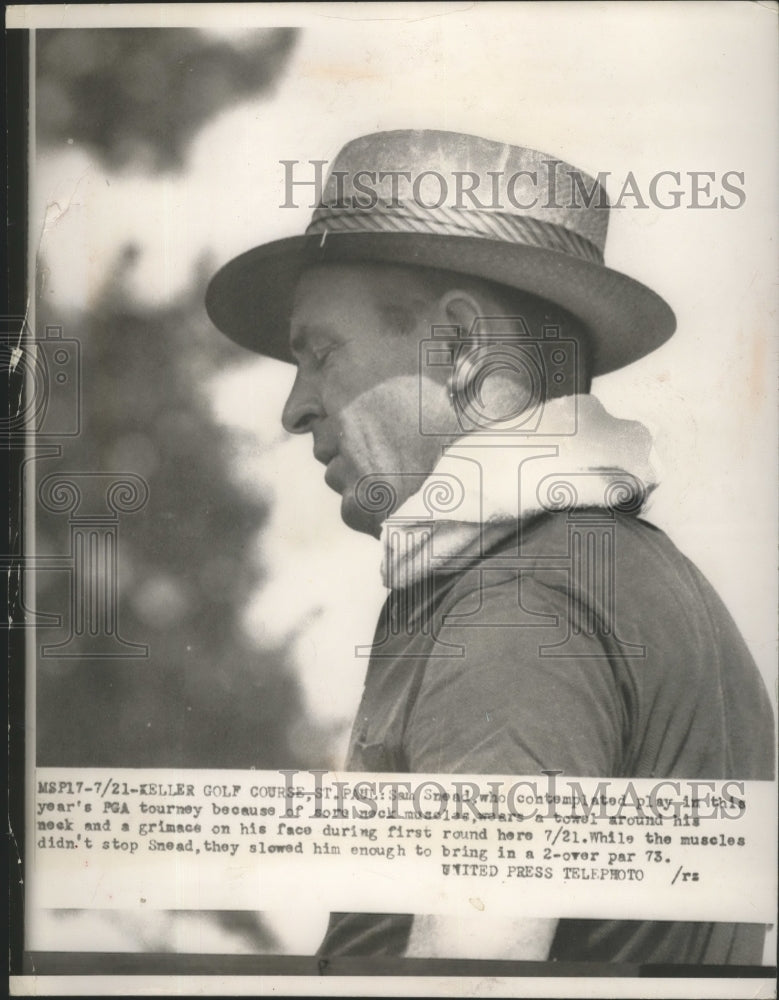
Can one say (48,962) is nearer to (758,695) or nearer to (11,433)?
(11,433)

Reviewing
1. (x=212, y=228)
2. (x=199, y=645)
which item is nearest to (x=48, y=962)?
(x=199, y=645)

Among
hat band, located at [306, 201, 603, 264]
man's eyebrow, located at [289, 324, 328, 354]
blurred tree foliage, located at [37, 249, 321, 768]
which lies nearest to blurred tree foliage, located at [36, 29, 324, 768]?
blurred tree foliage, located at [37, 249, 321, 768]

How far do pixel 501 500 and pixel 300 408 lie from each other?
17.9 inches

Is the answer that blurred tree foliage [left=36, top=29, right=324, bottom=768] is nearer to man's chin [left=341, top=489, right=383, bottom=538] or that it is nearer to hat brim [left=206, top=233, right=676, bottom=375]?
hat brim [left=206, top=233, right=676, bottom=375]

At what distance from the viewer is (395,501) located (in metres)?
2.02

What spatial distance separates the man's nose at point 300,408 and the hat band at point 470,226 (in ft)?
1.06

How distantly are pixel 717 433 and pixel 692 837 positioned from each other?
82cm

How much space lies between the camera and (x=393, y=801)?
2.01 meters

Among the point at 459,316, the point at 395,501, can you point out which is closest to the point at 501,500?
the point at 395,501
